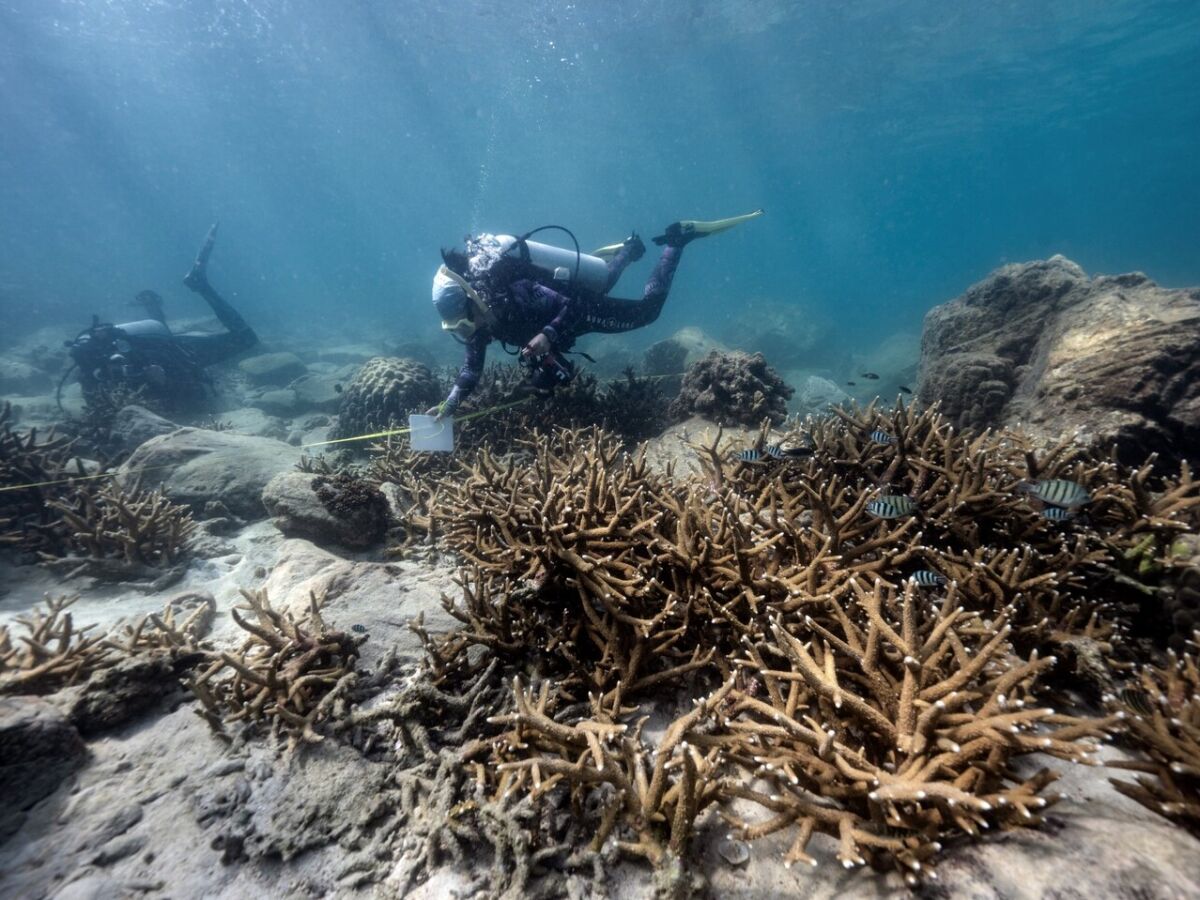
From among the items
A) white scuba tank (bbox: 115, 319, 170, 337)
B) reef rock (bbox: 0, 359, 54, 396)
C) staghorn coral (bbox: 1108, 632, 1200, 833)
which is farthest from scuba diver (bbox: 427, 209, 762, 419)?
reef rock (bbox: 0, 359, 54, 396)

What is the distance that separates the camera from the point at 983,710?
1.93 meters

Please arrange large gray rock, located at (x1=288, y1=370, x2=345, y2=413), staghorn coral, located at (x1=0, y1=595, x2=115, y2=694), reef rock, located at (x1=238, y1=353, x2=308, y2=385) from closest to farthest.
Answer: staghorn coral, located at (x1=0, y1=595, x2=115, y2=694), large gray rock, located at (x1=288, y1=370, x2=345, y2=413), reef rock, located at (x1=238, y1=353, x2=308, y2=385)

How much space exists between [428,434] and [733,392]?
14.6 ft

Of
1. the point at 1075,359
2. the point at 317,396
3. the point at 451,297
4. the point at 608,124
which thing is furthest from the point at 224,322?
the point at 608,124

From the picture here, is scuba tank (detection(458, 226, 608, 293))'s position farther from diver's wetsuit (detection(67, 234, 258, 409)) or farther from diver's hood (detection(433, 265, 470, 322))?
diver's wetsuit (detection(67, 234, 258, 409))

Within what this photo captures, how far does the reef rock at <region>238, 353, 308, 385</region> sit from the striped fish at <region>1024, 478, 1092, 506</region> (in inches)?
807

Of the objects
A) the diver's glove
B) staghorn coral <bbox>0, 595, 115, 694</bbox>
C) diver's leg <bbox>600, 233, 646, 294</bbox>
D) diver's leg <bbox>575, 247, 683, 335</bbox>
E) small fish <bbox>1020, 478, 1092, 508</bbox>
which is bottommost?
staghorn coral <bbox>0, 595, 115, 694</bbox>

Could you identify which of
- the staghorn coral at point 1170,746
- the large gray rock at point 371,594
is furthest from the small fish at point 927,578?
the large gray rock at point 371,594

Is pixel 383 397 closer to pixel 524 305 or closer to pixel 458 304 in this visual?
pixel 458 304

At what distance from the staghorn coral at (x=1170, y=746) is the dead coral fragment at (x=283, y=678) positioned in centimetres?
361

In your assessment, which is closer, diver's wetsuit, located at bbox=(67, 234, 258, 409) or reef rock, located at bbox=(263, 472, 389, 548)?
reef rock, located at bbox=(263, 472, 389, 548)

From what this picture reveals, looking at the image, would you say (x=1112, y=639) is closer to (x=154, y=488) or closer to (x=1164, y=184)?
(x=154, y=488)

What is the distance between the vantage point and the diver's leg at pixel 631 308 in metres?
8.70

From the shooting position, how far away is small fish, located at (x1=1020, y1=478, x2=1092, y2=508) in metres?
3.05
